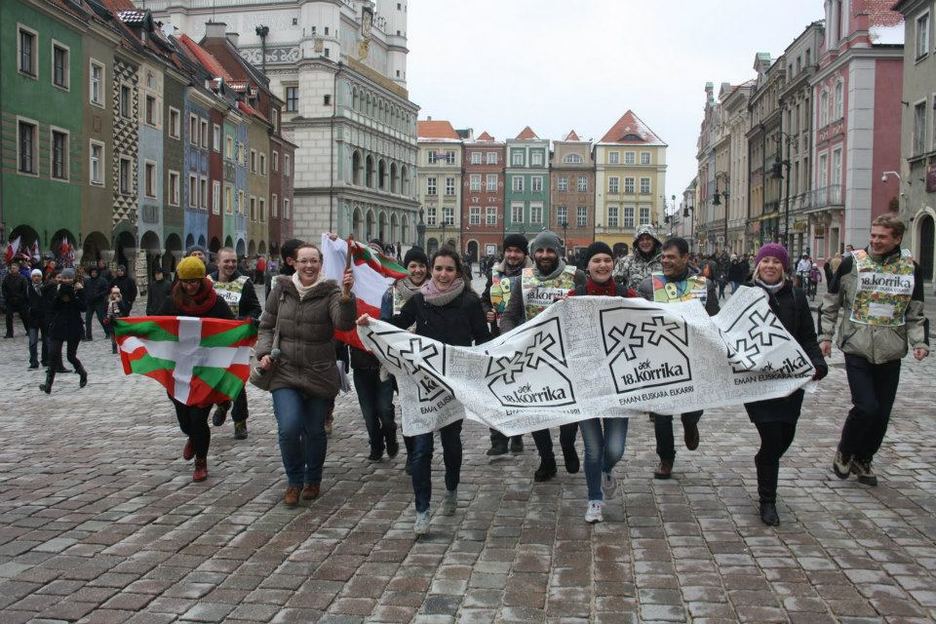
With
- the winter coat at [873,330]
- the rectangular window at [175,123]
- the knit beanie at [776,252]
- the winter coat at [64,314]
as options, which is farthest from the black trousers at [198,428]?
the rectangular window at [175,123]

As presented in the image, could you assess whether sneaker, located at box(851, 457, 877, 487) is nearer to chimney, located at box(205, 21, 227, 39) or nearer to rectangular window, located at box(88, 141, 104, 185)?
rectangular window, located at box(88, 141, 104, 185)

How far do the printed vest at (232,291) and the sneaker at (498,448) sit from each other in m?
2.75

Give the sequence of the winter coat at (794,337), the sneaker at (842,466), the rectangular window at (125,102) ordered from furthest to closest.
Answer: the rectangular window at (125,102) < the sneaker at (842,466) < the winter coat at (794,337)

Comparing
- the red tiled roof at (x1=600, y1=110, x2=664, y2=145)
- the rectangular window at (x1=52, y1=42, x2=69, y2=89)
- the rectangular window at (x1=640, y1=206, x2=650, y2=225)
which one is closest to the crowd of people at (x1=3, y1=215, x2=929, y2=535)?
the rectangular window at (x1=52, y1=42, x2=69, y2=89)

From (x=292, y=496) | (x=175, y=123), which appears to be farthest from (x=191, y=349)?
(x=175, y=123)

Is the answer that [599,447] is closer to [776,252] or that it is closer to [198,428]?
[776,252]

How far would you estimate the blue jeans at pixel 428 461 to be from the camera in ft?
20.7

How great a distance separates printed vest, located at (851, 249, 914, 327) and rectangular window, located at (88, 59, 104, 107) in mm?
31905

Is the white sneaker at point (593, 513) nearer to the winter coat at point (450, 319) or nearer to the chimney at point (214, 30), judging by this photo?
the winter coat at point (450, 319)

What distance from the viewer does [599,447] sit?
21.8ft

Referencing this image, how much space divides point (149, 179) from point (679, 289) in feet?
119

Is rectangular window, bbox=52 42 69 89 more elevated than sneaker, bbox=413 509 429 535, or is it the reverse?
rectangular window, bbox=52 42 69 89

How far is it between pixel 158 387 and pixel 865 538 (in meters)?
10.5

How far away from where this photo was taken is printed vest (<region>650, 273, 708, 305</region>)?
783 centimetres
